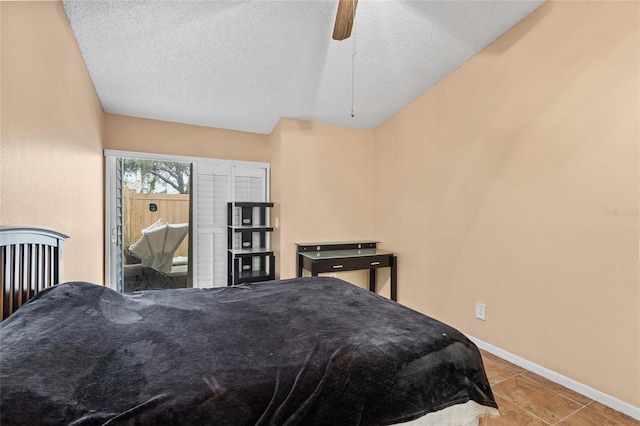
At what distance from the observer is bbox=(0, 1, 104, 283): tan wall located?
117 cm

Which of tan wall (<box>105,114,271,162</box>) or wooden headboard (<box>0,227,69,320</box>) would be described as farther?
tan wall (<box>105,114,271,162</box>)

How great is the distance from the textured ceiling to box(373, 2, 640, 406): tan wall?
38cm

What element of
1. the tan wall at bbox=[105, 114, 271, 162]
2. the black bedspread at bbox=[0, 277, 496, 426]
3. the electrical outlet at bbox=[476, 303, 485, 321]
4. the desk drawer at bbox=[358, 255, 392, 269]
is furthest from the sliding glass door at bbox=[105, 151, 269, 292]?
the electrical outlet at bbox=[476, 303, 485, 321]

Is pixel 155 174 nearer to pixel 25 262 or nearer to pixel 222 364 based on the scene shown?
pixel 25 262

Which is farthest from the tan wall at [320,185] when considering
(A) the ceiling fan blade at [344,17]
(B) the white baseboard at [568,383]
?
(A) the ceiling fan blade at [344,17]

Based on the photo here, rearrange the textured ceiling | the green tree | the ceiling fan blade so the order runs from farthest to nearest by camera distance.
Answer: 1. the green tree
2. the textured ceiling
3. the ceiling fan blade

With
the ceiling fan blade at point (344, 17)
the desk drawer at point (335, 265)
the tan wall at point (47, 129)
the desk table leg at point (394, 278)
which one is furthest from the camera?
the desk table leg at point (394, 278)

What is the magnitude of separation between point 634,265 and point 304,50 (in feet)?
8.63

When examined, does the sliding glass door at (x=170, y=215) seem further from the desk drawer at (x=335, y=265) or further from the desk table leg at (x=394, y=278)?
the desk table leg at (x=394, y=278)

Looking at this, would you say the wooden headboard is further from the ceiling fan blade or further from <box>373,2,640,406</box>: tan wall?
<box>373,2,640,406</box>: tan wall

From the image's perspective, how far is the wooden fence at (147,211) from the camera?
4492 millimetres

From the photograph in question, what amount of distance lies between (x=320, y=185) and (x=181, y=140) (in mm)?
1703

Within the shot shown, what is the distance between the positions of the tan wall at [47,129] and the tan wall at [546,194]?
2.93 meters

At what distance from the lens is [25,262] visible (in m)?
1.30
